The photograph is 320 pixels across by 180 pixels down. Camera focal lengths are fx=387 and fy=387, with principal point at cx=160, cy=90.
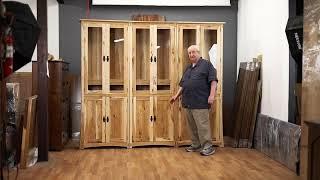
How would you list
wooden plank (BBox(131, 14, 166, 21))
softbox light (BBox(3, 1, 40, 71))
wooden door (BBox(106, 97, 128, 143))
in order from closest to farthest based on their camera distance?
softbox light (BBox(3, 1, 40, 71)) < wooden door (BBox(106, 97, 128, 143)) < wooden plank (BBox(131, 14, 166, 21))

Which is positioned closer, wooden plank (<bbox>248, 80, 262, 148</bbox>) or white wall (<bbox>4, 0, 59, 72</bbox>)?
wooden plank (<bbox>248, 80, 262, 148</bbox>)

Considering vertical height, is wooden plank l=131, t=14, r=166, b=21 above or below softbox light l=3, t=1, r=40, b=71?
above

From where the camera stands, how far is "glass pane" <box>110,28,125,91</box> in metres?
5.52

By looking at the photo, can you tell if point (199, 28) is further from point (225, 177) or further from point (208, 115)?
point (225, 177)

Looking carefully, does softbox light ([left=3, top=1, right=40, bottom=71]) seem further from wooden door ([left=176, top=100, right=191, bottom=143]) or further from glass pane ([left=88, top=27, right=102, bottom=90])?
wooden door ([left=176, top=100, right=191, bottom=143])

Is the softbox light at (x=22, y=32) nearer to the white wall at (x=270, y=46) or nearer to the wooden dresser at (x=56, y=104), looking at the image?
the wooden dresser at (x=56, y=104)

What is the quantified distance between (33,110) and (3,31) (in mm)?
2156

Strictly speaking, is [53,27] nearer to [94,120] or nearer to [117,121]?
[94,120]

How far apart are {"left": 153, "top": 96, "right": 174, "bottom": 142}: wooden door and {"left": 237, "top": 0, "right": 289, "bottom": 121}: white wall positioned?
1.30 m

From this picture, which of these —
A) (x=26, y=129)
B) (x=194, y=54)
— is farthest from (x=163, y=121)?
(x=26, y=129)

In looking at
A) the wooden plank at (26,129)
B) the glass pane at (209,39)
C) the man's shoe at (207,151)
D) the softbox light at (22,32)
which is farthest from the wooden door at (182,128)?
the softbox light at (22,32)

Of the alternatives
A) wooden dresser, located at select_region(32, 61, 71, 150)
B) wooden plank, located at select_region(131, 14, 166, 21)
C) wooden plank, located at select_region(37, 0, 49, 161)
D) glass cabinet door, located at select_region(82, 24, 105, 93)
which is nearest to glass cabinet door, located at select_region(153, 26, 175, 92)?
wooden plank, located at select_region(131, 14, 166, 21)

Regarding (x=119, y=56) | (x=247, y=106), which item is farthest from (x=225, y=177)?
(x=119, y=56)

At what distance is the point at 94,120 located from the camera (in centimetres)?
544
